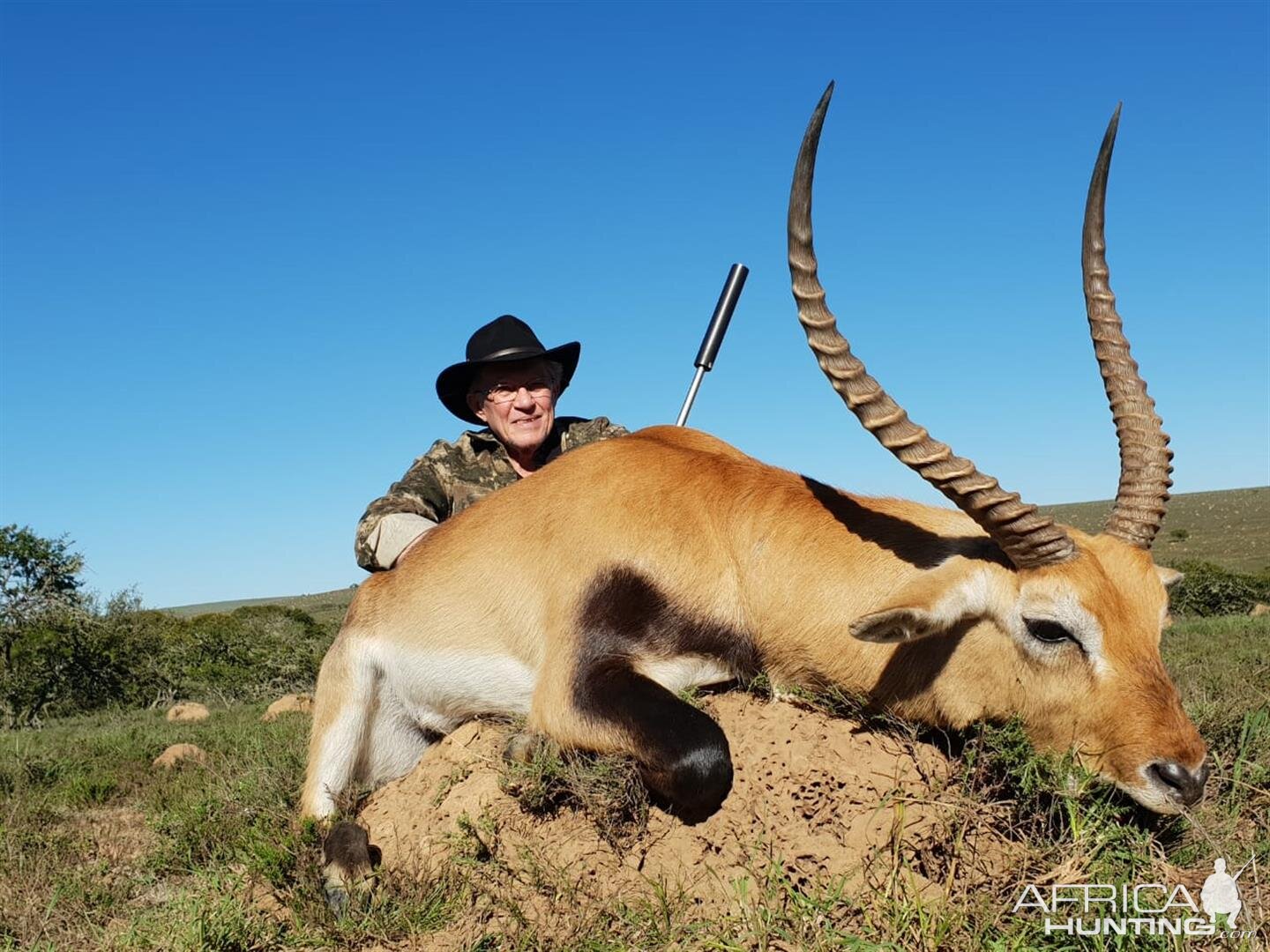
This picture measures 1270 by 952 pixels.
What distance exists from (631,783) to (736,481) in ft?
5.18

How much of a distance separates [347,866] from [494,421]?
A: 377 centimetres

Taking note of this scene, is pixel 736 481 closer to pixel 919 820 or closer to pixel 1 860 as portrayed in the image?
pixel 919 820

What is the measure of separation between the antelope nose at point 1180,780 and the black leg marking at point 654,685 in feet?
4.93

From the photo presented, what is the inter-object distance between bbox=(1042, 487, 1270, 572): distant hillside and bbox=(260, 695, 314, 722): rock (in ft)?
76.8

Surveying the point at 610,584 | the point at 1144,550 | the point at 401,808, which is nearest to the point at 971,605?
the point at 1144,550

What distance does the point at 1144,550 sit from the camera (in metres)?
4.09

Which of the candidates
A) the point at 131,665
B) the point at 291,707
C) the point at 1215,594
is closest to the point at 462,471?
the point at 291,707

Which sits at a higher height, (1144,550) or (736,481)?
(736,481)

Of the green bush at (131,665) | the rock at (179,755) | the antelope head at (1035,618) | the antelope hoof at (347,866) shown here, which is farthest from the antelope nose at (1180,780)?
the green bush at (131,665)

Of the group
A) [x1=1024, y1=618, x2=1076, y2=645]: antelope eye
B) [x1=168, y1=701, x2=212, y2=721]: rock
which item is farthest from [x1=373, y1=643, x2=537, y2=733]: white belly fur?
[x1=168, y1=701, x2=212, y2=721]: rock

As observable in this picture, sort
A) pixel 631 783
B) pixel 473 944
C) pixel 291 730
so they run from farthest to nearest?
pixel 291 730 → pixel 631 783 → pixel 473 944

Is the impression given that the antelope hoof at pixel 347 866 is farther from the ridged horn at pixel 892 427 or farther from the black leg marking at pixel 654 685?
the ridged horn at pixel 892 427

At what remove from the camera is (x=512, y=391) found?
23.8 feet

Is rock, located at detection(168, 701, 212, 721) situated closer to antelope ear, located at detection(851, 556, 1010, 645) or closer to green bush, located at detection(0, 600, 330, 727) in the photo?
green bush, located at detection(0, 600, 330, 727)
